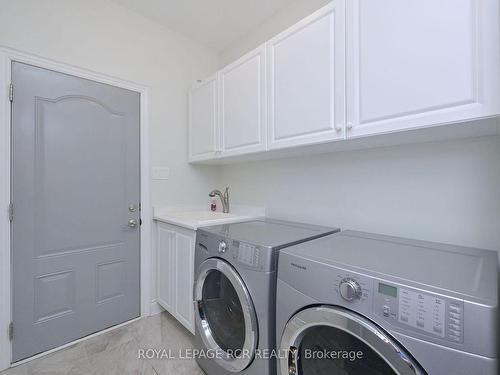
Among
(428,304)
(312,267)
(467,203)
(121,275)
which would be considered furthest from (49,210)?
(467,203)

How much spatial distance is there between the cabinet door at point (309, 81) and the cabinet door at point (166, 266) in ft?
3.84

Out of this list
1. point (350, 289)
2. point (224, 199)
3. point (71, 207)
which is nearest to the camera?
point (350, 289)

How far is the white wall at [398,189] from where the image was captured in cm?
115

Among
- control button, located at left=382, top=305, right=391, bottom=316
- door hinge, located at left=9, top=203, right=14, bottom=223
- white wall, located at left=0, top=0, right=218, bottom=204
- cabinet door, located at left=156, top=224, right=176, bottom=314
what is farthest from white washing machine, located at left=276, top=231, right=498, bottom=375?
door hinge, located at left=9, top=203, right=14, bottom=223

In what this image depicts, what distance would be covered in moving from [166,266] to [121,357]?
66cm

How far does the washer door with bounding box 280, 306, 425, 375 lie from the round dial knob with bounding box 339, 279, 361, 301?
5cm

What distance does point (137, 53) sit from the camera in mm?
2107

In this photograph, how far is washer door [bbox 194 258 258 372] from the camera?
1.14 meters

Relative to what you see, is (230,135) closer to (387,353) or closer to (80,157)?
(80,157)

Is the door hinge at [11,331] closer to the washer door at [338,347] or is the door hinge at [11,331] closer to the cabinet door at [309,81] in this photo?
the washer door at [338,347]

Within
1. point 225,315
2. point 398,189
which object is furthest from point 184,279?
point 398,189

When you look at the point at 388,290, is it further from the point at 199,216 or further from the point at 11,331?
the point at 11,331

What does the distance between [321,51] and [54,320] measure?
2530 millimetres

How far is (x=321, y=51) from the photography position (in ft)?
4.28
